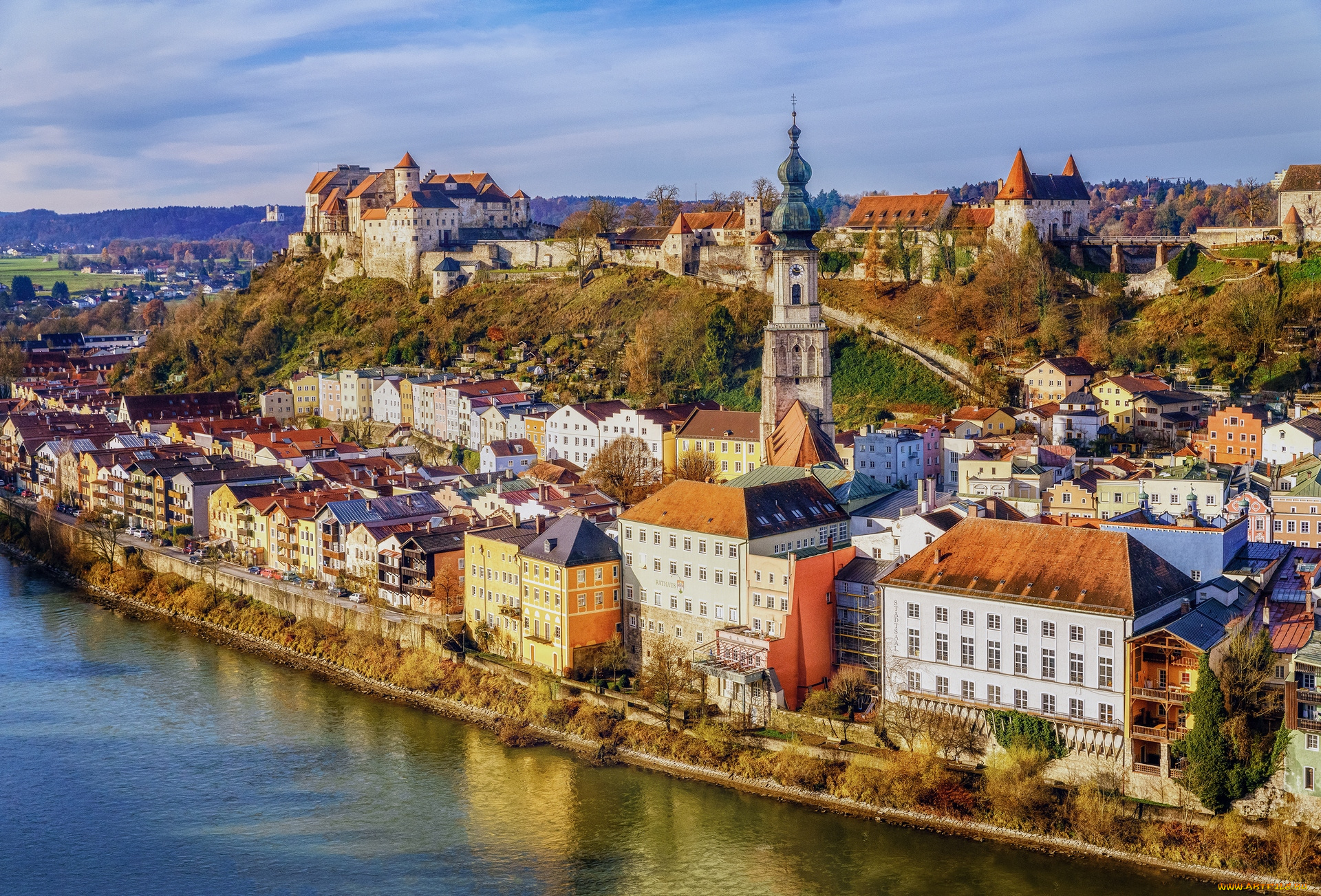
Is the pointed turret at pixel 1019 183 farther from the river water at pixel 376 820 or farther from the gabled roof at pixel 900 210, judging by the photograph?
the river water at pixel 376 820

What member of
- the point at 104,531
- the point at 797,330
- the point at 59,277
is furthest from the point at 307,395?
the point at 59,277

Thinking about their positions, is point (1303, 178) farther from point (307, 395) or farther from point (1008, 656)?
point (307, 395)

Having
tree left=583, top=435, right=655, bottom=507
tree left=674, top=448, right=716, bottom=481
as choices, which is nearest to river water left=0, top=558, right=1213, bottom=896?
tree left=583, top=435, right=655, bottom=507

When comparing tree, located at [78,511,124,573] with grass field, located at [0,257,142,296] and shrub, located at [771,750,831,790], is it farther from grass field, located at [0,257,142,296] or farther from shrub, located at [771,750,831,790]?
grass field, located at [0,257,142,296]

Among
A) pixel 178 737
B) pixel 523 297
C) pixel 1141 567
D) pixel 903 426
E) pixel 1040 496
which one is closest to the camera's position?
pixel 1141 567

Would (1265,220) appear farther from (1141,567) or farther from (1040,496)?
(1141,567)

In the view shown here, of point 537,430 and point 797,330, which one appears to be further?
point 537,430

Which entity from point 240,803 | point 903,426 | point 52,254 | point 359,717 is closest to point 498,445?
point 903,426
